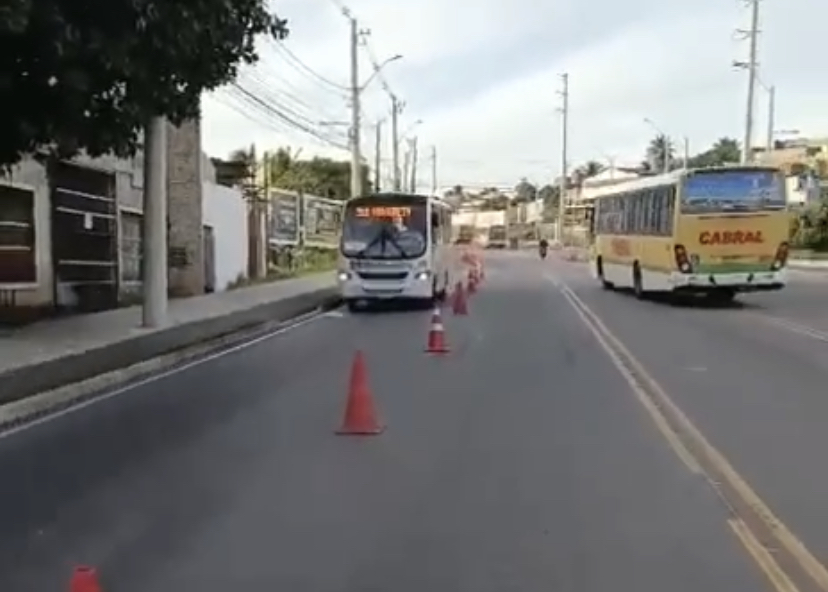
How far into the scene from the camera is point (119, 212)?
33188 millimetres

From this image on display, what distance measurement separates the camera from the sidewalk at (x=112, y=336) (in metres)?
16.9

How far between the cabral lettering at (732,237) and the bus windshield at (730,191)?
21.3 inches

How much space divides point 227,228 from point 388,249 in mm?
11536

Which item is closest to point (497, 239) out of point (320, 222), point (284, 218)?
point (320, 222)

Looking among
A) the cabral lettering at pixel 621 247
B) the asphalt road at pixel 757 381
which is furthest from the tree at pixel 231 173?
the asphalt road at pixel 757 381

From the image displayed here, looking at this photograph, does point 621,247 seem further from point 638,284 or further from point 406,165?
point 406,165

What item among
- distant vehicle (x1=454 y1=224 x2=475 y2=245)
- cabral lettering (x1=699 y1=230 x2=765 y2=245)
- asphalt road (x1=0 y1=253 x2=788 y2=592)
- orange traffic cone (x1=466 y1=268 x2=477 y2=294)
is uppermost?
cabral lettering (x1=699 y1=230 x2=765 y2=245)

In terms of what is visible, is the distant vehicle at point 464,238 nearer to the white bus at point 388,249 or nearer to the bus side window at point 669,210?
the white bus at point 388,249

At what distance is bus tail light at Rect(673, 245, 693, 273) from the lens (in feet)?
105

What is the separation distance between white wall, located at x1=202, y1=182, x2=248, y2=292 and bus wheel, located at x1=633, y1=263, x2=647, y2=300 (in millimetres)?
12145

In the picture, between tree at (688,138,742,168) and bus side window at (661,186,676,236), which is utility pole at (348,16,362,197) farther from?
tree at (688,138,742,168)

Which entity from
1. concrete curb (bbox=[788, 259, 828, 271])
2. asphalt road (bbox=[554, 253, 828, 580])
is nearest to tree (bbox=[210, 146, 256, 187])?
asphalt road (bbox=[554, 253, 828, 580])

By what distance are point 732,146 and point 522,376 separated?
145 metres

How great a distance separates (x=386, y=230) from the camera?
33.4 meters
